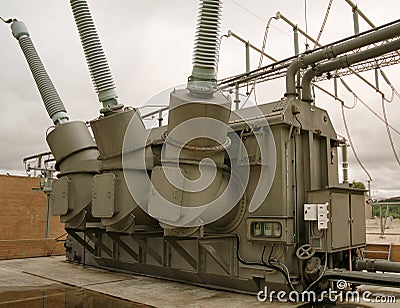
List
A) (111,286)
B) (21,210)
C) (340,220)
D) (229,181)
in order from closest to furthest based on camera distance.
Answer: (340,220) → (229,181) → (111,286) → (21,210)

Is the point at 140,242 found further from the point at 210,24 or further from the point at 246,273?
the point at 210,24

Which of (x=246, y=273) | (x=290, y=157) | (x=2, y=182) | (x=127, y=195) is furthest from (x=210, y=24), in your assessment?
(x=2, y=182)

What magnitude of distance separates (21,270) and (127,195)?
3.95 m

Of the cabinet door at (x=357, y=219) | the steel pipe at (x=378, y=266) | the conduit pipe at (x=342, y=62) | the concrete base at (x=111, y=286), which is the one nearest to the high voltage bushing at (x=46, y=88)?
the concrete base at (x=111, y=286)

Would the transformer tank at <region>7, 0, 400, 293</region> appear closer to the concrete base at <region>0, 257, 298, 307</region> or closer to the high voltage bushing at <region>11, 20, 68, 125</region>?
the concrete base at <region>0, 257, 298, 307</region>

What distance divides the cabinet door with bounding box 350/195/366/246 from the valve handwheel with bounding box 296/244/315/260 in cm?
94

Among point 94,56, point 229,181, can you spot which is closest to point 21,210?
point 94,56

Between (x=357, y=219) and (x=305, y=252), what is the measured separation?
1.31 metres

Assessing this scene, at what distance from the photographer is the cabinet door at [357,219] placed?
6.94 meters

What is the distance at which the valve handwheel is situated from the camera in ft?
20.6

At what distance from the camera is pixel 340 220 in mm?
6574

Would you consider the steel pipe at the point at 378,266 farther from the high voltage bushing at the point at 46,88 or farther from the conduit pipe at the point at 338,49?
the high voltage bushing at the point at 46,88

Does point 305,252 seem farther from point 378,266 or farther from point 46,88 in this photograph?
point 46,88

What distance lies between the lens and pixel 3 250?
11344mm
